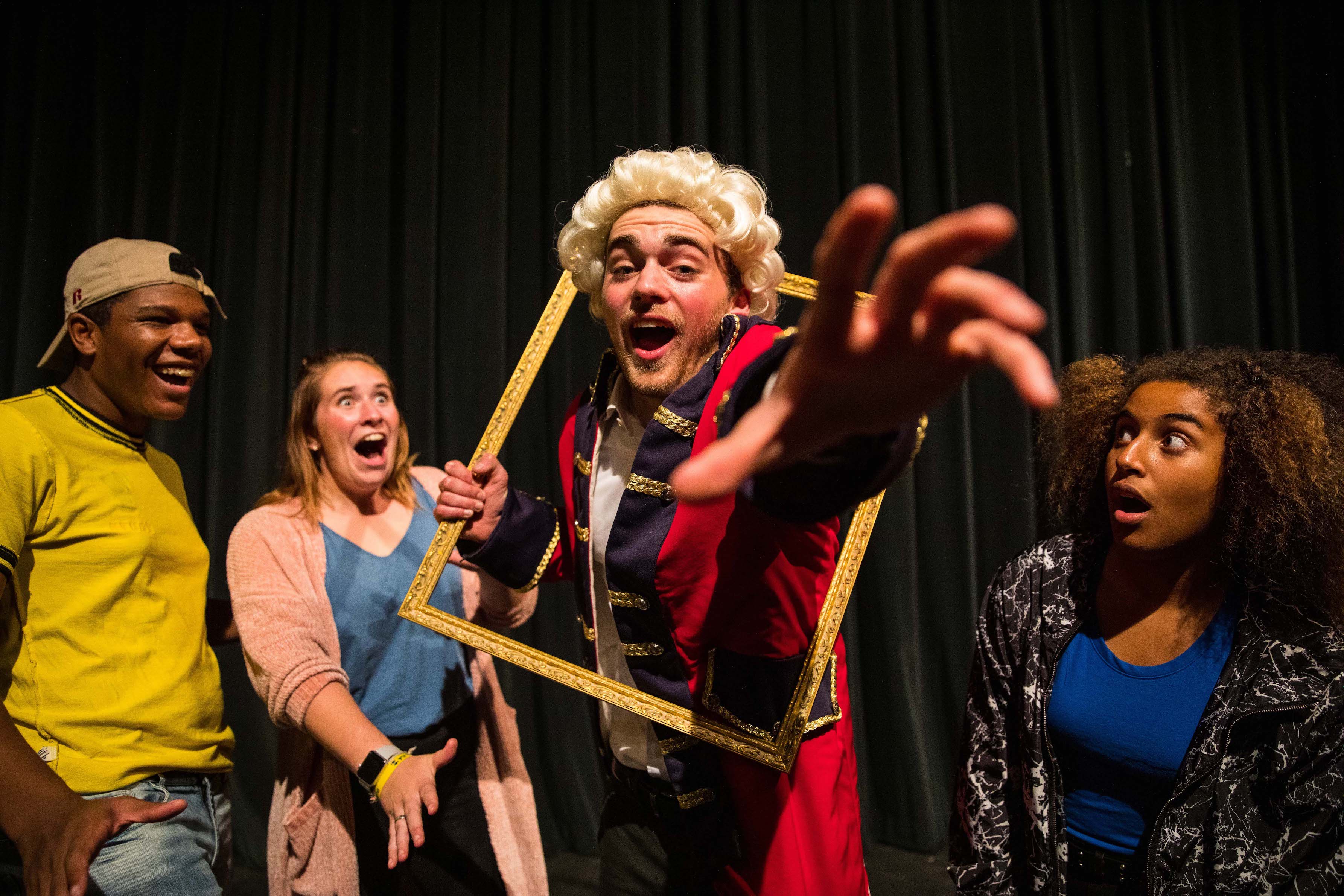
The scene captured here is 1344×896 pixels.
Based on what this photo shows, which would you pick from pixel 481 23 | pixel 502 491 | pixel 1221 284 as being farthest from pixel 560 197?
pixel 1221 284

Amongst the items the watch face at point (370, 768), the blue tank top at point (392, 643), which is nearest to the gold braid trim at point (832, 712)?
the watch face at point (370, 768)

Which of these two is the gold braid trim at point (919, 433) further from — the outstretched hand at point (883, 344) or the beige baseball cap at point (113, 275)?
the beige baseball cap at point (113, 275)

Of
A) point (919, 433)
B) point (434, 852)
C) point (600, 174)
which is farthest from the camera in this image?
point (600, 174)

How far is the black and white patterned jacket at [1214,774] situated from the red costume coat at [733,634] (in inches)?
11.2

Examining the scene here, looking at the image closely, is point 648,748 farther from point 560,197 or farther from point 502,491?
point 560,197

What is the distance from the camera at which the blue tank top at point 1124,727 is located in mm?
1264

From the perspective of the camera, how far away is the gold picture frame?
1223 mm

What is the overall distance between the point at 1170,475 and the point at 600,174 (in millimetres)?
2251

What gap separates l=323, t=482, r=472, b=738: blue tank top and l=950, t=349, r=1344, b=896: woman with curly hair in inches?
44.7

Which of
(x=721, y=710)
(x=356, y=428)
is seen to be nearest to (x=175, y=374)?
(x=356, y=428)

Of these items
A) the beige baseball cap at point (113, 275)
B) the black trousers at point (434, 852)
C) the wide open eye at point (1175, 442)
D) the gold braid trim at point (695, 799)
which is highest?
the beige baseball cap at point (113, 275)

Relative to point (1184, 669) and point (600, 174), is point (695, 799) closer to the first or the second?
point (1184, 669)

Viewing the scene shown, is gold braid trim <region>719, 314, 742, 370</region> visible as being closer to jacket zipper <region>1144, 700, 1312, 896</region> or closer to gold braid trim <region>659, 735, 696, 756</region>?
gold braid trim <region>659, 735, 696, 756</region>

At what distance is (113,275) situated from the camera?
171cm
